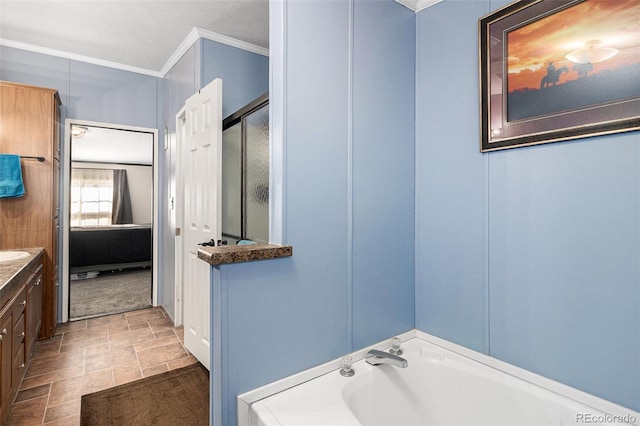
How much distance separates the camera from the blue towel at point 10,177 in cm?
277

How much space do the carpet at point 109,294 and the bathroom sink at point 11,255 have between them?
1.31 meters

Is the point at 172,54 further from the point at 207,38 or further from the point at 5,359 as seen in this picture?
the point at 5,359

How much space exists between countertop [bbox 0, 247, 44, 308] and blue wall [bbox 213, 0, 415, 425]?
51.4 inches

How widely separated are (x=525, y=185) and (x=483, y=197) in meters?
0.21

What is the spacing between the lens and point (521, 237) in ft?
5.29

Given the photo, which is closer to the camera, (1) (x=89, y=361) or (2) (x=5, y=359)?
(2) (x=5, y=359)

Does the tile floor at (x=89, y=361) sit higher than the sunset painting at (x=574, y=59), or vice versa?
the sunset painting at (x=574, y=59)

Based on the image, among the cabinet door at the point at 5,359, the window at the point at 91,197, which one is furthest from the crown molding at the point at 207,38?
the window at the point at 91,197

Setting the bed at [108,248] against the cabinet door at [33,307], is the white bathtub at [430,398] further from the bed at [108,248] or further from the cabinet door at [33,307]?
the bed at [108,248]

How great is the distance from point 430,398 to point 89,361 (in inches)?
105

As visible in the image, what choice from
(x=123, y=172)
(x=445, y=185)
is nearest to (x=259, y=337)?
(x=445, y=185)

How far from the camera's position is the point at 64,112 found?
347 cm

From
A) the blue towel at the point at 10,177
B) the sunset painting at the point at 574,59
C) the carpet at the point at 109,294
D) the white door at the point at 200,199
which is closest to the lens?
the sunset painting at the point at 574,59

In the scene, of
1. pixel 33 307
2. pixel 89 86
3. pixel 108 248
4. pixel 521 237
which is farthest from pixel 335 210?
pixel 108 248
